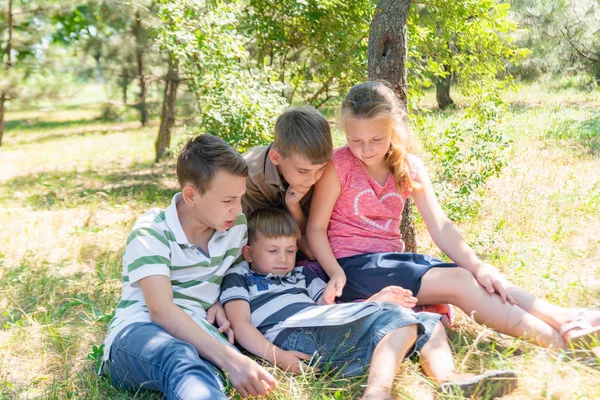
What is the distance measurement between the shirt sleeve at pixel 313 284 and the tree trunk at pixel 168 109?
5.00 meters

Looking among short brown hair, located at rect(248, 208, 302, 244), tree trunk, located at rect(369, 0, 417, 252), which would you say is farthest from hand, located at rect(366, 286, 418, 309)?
tree trunk, located at rect(369, 0, 417, 252)

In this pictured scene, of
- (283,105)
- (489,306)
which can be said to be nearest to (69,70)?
(283,105)

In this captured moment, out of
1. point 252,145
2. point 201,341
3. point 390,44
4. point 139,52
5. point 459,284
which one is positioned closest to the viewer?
→ point 201,341

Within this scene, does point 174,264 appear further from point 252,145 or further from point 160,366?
point 252,145

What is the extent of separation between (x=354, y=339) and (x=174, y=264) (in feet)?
2.79

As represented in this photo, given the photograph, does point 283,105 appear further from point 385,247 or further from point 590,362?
point 590,362

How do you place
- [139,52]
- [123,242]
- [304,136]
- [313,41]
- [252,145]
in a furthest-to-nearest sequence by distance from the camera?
[139,52]
[313,41]
[252,145]
[123,242]
[304,136]

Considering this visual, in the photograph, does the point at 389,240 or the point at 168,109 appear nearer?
the point at 389,240

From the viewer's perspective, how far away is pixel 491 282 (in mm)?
2697

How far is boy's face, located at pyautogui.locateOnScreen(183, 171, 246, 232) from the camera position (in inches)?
104

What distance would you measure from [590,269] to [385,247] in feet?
4.53

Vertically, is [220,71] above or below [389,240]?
above

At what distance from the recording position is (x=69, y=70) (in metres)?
10.7

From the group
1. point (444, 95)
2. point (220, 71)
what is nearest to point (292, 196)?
point (220, 71)
